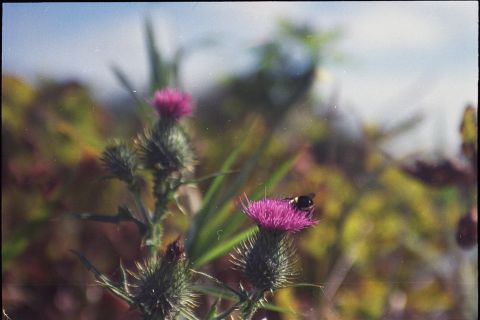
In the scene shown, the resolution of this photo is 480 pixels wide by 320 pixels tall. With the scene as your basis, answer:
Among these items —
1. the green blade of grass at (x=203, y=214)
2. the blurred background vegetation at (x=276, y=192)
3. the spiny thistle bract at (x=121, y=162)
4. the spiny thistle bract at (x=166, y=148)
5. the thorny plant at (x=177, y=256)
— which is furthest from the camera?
the blurred background vegetation at (x=276, y=192)

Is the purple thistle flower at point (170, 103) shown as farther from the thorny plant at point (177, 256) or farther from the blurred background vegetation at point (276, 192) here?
the blurred background vegetation at point (276, 192)

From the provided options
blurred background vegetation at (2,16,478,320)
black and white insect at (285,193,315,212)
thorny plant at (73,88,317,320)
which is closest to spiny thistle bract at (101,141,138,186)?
thorny plant at (73,88,317,320)

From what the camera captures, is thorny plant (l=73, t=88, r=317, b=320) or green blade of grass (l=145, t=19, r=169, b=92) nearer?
thorny plant (l=73, t=88, r=317, b=320)

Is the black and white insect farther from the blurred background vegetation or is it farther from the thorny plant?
the blurred background vegetation

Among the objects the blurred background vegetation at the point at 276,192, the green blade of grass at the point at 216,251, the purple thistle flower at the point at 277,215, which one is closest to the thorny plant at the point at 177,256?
the purple thistle flower at the point at 277,215

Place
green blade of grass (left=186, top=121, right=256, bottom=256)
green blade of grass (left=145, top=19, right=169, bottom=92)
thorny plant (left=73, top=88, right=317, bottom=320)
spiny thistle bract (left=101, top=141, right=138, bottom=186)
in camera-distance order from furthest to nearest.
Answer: green blade of grass (left=145, top=19, right=169, bottom=92), green blade of grass (left=186, top=121, right=256, bottom=256), spiny thistle bract (left=101, top=141, right=138, bottom=186), thorny plant (left=73, top=88, right=317, bottom=320)

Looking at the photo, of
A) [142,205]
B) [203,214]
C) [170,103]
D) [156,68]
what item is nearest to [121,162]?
[142,205]

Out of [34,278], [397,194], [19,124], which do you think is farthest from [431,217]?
[19,124]
